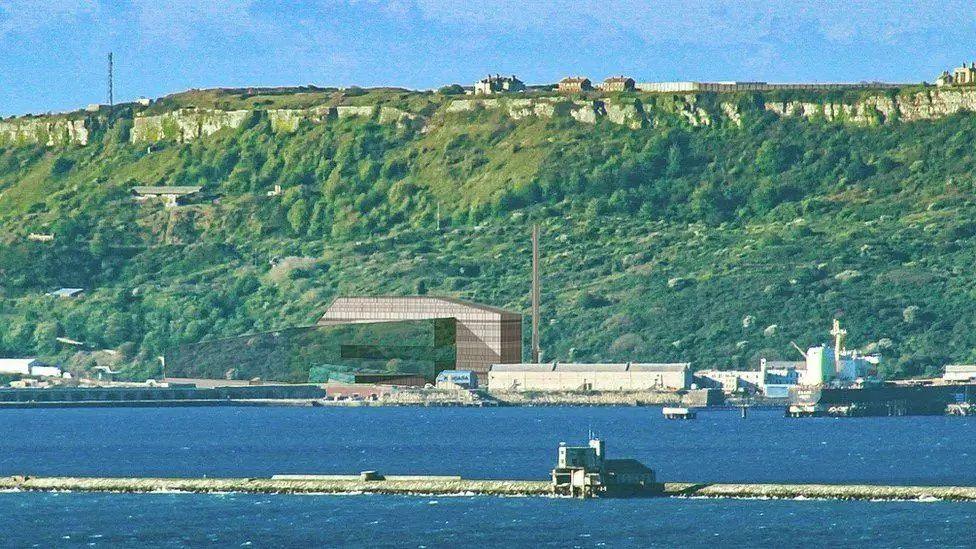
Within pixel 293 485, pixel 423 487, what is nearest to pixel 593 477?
pixel 423 487

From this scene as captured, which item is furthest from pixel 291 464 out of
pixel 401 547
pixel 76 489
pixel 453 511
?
pixel 401 547

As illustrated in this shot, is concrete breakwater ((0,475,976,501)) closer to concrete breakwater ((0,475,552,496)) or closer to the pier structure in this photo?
concrete breakwater ((0,475,552,496))

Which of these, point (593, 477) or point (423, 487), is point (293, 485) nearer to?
point (423, 487)

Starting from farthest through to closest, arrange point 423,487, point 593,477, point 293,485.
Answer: point 293,485
point 423,487
point 593,477

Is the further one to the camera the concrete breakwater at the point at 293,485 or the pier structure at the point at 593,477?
the concrete breakwater at the point at 293,485

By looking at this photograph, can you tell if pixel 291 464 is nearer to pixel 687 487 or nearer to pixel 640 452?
pixel 640 452

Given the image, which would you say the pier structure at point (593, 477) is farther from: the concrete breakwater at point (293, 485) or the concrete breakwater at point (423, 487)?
the concrete breakwater at point (293, 485)

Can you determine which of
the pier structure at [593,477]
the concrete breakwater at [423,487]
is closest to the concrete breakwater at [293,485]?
the concrete breakwater at [423,487]

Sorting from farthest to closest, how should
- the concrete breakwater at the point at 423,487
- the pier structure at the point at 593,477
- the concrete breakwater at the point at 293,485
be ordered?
the concrete breakwater at the point at 293,485, the concrete breakwater at the point at 423,487, the pier structure at the point at 593,477
